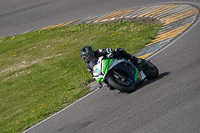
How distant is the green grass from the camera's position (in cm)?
1065

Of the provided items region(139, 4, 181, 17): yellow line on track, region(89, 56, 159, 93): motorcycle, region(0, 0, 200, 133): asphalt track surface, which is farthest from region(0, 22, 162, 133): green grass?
region(89, 56, 159, 93): motorcycle

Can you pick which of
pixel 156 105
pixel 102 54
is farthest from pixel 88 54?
pixel 156 105

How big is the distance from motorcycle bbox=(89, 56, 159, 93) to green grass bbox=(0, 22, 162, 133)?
2.01 metres

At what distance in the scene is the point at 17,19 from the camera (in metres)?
19.2

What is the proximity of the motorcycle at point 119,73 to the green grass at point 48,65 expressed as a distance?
2.01 metres

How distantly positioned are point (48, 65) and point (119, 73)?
6292 millimetres

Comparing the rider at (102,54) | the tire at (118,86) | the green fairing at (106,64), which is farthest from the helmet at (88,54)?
the tire at (118,86)

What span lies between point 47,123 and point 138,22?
705cm

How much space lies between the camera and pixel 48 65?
1416 cm

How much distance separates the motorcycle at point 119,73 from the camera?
8266mm

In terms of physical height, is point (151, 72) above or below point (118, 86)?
below

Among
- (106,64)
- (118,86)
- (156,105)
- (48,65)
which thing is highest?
(106,64)

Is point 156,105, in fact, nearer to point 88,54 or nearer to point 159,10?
point 88,54

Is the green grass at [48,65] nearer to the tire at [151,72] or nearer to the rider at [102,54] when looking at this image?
the rider at [102,54]
